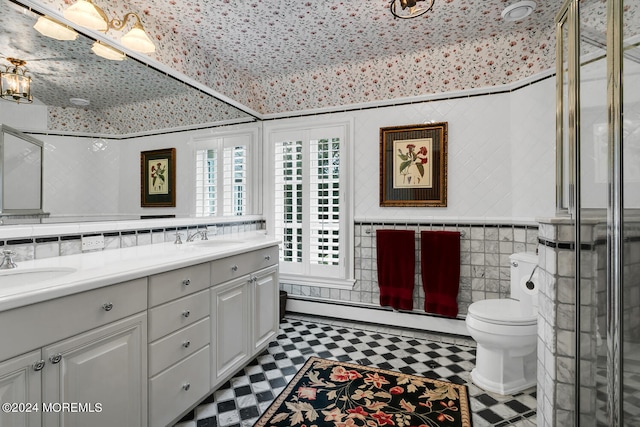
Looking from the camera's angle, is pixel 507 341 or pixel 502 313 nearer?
pixel 507 341

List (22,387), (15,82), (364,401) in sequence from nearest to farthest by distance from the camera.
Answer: (22,387) < (15,82) < (364,401)

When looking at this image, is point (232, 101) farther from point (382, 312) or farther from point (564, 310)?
point (564, 310)

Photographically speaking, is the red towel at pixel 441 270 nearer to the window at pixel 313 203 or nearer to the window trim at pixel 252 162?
the window at pixel 313 203

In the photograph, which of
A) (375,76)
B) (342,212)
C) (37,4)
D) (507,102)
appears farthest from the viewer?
(342,212)

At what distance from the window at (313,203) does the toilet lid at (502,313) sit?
126 cm

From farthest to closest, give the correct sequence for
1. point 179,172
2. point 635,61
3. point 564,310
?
point 179,172 < point 564,310 < point 635,61

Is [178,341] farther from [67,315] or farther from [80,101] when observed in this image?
[80,101]

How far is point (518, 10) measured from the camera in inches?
78.6

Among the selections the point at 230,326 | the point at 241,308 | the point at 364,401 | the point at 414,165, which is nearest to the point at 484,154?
the point at 414,165

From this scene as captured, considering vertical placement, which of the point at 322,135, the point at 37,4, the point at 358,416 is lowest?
the point at 358,416

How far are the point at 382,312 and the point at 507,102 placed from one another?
6.95 ft

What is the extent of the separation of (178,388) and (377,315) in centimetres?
192

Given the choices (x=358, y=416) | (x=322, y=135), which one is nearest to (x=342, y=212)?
(x=322, y=135)

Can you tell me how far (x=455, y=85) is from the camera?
2678mm
